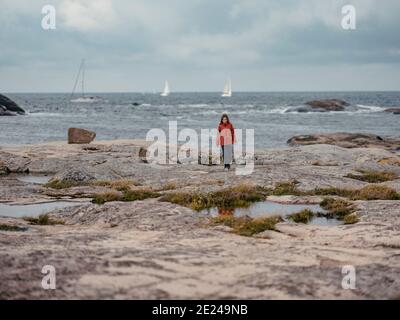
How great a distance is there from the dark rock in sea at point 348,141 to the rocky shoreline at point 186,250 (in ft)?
89.3

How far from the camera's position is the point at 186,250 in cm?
1151

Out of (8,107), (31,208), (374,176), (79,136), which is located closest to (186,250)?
(31,208)

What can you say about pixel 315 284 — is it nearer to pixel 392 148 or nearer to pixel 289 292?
pixel 289 292

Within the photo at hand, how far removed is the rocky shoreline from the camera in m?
9.24

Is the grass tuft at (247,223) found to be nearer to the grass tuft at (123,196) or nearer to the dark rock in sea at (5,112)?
the grass tuft at (123,196)

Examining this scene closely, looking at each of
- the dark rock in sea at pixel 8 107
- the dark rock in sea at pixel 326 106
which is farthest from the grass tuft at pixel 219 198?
the dark rock in sea at pixel 326 106

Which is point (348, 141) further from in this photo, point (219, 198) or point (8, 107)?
point (8, 107)

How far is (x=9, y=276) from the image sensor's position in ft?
31.3

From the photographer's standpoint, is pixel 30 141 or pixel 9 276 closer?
pixel 9 276

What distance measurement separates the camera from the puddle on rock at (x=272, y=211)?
52.0 ft
